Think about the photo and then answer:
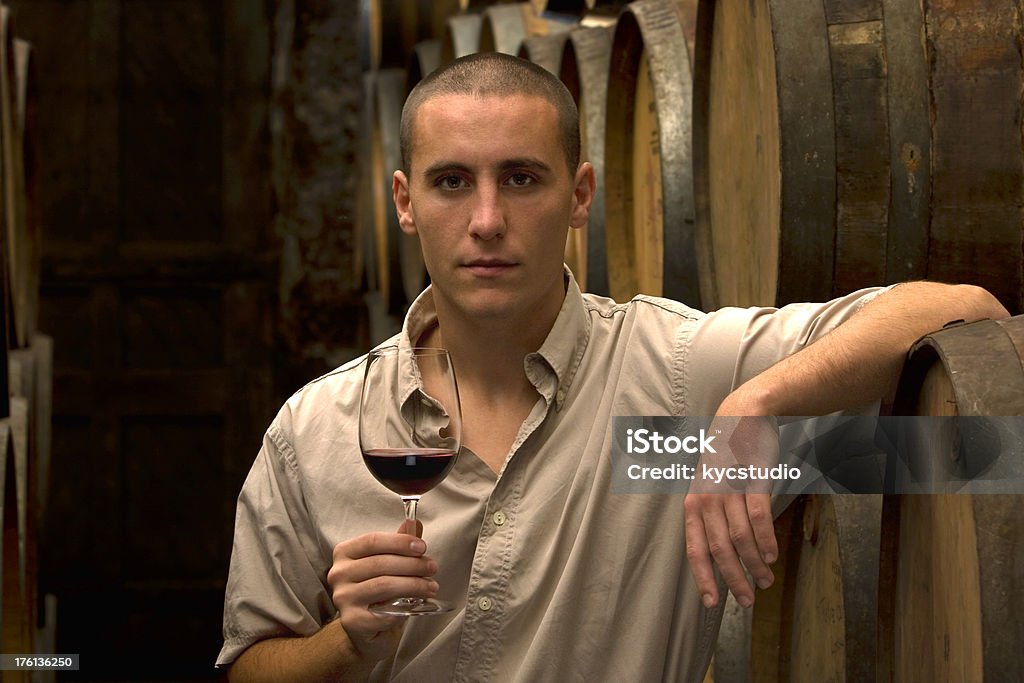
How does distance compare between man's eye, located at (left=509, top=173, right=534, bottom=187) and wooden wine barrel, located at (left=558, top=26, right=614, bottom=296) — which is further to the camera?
wooden wine barrel, located at (left=558, top=26, right=614, bottom=296)

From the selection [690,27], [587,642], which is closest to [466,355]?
[587,642]

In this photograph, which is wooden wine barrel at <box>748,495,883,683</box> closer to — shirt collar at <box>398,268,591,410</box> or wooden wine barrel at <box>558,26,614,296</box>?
shirt collar at <box>398,268,591,410</box>

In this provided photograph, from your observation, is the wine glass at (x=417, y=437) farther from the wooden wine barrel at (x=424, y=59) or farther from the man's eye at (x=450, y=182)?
the wooden wine barrel at (x=424, y=59)

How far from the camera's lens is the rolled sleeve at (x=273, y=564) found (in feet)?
5.79

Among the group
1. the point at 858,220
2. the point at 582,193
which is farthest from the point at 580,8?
the point at 858,220

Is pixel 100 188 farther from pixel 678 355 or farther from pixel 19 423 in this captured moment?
pixel 678 355

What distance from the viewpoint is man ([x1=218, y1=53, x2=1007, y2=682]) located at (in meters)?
1.71

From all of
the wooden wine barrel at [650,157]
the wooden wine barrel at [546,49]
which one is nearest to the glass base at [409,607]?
the wooden wine barrel at [650,157]

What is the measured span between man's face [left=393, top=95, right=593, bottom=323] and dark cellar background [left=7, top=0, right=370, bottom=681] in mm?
4847

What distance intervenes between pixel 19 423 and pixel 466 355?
189 cm

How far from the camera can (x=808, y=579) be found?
190 centimetres

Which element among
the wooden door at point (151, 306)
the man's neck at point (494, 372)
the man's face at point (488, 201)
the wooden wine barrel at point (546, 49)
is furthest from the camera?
the wooden door at point (151, 306)

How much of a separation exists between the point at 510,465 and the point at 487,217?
12.7 inches

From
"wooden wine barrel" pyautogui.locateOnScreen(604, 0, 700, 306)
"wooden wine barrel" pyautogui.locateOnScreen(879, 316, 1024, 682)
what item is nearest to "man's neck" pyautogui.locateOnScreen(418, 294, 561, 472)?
"wooden wine barrel" pyautogui.locateOnScreen(879, 316, 1024, 682)
